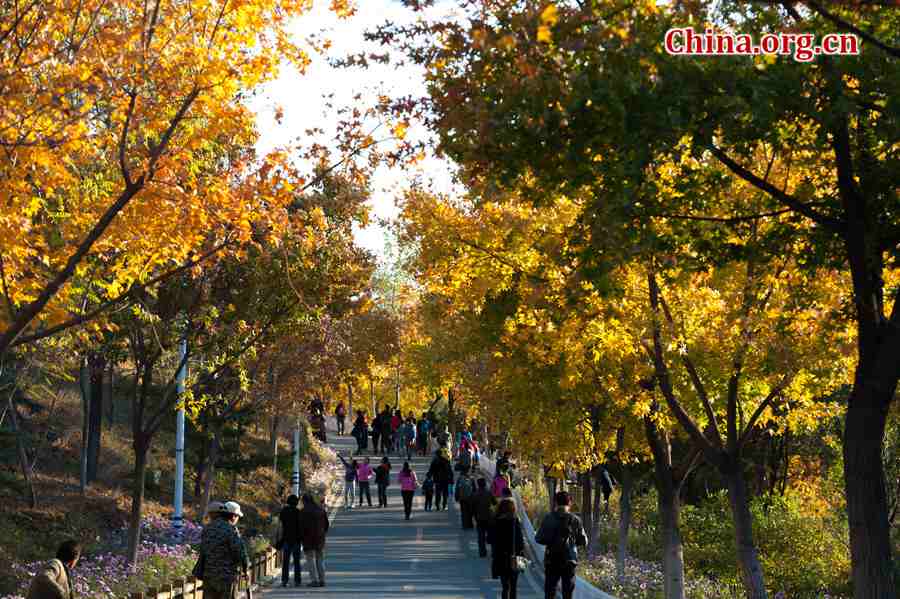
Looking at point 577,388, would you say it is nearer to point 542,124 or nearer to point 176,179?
point 176,179

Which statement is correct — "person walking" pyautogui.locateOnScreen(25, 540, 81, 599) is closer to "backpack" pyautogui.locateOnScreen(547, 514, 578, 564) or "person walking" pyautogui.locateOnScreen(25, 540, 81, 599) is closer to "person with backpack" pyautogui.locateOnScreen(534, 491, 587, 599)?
"person with backpack" pyautogui.locateOnScreen(534, 491, 587, 599)

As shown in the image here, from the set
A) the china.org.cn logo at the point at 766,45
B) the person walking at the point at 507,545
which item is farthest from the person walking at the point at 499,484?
the china.org.cn logo at the point at 766,45

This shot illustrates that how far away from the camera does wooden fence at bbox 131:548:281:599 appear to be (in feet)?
51.6

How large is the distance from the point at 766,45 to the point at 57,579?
7583mm

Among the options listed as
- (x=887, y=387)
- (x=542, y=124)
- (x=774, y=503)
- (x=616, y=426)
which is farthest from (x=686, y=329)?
(x=774, y=503)

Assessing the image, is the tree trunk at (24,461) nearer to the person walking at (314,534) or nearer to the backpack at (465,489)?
the person walking at (314,534)

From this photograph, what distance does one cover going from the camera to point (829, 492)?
43.4 m

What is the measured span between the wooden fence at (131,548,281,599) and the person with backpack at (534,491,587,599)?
4425 mm

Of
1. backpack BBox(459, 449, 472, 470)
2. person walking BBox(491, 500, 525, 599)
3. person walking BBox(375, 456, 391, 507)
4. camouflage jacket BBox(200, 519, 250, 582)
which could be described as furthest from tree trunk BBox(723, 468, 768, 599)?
backpack BBox(459, 449, 472, 470)

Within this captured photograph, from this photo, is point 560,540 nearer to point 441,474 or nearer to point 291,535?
point 291,535

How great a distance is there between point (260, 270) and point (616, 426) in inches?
305

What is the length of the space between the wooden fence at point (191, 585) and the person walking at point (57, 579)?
308 centimetres

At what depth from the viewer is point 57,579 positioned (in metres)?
11.6

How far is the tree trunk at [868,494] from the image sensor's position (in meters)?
10.4
